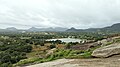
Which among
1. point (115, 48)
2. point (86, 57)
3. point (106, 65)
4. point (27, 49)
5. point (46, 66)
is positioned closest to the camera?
point (106, 65)

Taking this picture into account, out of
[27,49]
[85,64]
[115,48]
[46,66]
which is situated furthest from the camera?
[27,49]

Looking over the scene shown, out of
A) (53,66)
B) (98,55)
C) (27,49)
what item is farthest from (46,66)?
(27,49)

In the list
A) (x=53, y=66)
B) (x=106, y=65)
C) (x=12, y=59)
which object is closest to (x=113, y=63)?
(x=106, y=65)

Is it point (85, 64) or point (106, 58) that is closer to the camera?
point (85, 64)

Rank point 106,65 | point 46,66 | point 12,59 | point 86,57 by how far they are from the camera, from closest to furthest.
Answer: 1. point 106,65
2. point 46,66
3. point 86,57
4. point 12,59

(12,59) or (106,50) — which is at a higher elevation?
(106,50)

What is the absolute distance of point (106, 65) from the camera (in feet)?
63.2

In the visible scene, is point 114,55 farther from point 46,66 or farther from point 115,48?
point 46,66

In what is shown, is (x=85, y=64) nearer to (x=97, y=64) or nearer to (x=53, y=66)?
(x=97, y=64)

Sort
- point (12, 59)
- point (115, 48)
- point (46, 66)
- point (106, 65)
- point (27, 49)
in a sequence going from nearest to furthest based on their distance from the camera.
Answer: point (106, 65), point (46, 66), point (115, 48), point (12, 59), point (27, 49)

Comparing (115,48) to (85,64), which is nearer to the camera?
(85,64)

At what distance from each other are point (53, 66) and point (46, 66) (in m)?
0.94

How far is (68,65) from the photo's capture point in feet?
68.3

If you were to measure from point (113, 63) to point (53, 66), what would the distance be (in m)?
5.63
